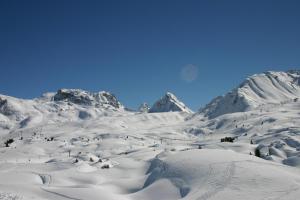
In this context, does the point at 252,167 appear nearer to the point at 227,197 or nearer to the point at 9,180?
the point at 227,197

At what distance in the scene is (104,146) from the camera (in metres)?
144

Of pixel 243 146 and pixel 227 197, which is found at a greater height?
pixel 243 146

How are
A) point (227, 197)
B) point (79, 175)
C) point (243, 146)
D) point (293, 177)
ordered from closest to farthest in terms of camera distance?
point (227, 197) → point (293, 177) → point (79, 175) → point (243, 146)

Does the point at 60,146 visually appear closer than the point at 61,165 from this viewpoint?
No

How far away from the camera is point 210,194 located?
102ft

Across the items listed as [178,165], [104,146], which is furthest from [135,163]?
[104,146]

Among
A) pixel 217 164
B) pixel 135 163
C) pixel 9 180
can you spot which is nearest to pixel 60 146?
pixel 135 163

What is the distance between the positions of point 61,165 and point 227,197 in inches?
1541

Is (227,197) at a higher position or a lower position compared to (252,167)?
lower

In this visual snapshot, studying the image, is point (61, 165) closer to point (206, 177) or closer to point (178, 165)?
point (178, 165)

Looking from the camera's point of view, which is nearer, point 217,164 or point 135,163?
point 217,164

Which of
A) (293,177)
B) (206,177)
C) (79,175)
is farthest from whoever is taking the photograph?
(79,175)

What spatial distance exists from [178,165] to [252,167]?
9498 millimetres

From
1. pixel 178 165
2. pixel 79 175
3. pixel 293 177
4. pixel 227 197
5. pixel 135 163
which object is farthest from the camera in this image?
pixel 135 163
